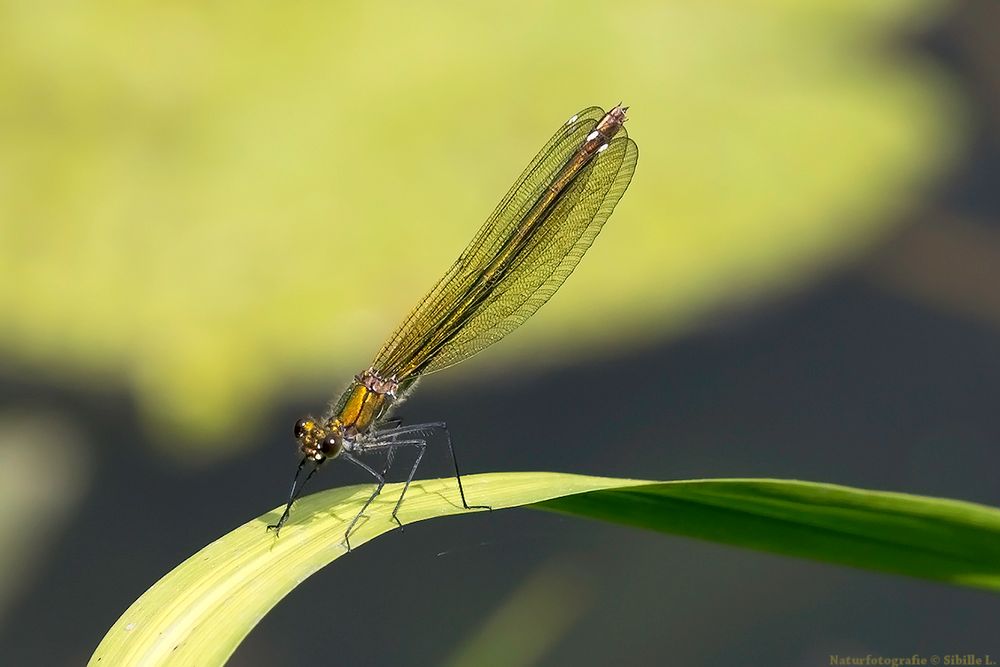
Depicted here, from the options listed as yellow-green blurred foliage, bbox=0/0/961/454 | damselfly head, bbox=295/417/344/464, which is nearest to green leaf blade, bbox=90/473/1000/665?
damselfly head, bbox=295/417/344/464

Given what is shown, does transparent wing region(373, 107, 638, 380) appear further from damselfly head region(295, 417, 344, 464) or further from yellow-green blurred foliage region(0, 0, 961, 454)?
yellow-green blurred foliage region(0, 0, 961, 454)

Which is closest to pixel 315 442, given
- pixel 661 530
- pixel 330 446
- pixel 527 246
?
pixel 330 446

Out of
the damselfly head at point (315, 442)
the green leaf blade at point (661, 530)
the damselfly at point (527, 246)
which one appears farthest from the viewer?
the damselfly at point (527, 246)

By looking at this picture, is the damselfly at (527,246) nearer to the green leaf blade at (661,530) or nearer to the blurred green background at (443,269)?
the blurred green background at (443,269)

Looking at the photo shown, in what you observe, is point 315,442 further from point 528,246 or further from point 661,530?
point 661,530

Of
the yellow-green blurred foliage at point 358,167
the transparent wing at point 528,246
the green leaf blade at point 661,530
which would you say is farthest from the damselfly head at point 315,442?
the yellow-green blurred foliage at point 358,167

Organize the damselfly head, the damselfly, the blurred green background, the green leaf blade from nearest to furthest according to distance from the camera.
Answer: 1. the green leaf blade
2. the damselfly head
3. the damselfly
4. the blurred green background
